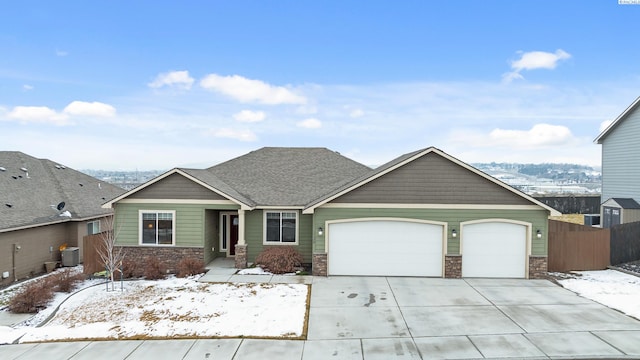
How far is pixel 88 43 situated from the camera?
823 inches

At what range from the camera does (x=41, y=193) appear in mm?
17906

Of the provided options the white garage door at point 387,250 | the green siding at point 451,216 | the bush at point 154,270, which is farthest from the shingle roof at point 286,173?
the bush at point 154,270

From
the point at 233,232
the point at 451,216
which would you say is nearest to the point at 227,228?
the point at 233,232

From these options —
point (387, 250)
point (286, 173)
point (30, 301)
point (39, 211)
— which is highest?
point (286, 173)

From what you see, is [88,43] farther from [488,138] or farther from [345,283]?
[488,138]

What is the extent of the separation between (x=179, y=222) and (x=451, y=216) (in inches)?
424

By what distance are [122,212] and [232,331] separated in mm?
9007

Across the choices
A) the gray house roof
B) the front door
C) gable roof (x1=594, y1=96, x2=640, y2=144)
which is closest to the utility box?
the gray house roof

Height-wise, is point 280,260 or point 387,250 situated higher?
point 387,250

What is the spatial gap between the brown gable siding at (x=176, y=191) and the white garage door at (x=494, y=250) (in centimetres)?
988

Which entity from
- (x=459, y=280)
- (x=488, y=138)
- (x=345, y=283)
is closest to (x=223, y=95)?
(x=345, y=283)

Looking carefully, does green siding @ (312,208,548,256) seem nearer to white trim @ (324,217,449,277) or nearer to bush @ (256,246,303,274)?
white trim @ (324,217,449,277)

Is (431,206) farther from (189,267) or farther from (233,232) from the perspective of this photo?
(189,267)

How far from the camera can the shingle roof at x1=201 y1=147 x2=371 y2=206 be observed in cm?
1698
